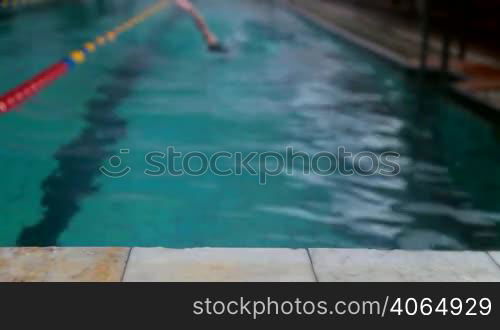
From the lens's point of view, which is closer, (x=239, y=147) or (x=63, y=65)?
(x=239, y=147)

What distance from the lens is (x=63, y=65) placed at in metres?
9.30

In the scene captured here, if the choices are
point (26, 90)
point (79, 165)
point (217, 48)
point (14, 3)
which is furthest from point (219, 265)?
point (14, 3)

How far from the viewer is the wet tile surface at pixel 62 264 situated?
2816mm

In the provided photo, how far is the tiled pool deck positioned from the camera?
9.34ft

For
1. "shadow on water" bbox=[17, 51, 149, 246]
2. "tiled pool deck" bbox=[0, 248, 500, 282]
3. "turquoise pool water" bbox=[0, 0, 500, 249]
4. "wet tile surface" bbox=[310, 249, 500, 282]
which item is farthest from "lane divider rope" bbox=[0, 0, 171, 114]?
"wet tile surface" bbox=[310, 249, 500, 282]

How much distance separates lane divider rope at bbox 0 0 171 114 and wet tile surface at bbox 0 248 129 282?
2.69 meters

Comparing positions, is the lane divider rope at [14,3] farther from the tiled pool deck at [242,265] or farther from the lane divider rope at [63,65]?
the tiled pool deck at [242,265]

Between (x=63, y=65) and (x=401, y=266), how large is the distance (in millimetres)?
7543

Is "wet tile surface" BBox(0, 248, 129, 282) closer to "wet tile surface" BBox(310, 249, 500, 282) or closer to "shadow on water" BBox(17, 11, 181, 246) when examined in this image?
"wet tile surface" BBox(310, 249, 500, 282)

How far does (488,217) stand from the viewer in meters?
4.76

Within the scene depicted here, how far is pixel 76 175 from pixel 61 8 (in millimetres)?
15051

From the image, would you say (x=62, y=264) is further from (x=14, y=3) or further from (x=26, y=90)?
(x=14, y=3)

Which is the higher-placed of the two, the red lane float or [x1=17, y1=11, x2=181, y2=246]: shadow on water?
the red lane float

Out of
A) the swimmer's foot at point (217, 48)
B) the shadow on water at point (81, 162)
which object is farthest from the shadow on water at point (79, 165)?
the swimmer's foot at point (217, 48)
